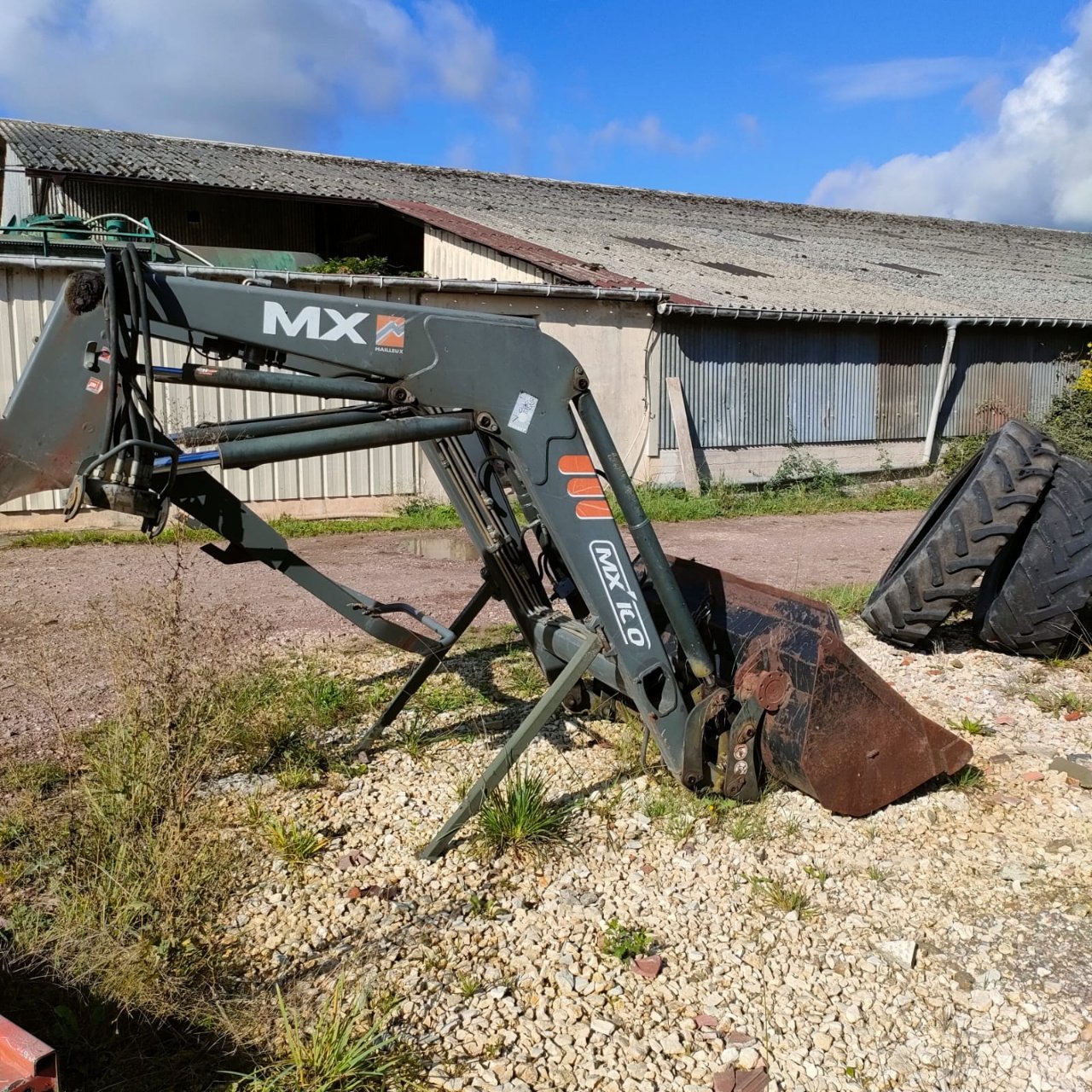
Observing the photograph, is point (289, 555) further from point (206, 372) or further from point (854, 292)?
point (854, 292)

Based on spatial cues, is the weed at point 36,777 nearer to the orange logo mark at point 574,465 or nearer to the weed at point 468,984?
the weed at point 468,984

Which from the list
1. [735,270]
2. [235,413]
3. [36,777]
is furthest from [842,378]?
[36,777]

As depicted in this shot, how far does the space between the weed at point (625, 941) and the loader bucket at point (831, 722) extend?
1025 mm

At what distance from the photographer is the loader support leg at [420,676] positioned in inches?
185

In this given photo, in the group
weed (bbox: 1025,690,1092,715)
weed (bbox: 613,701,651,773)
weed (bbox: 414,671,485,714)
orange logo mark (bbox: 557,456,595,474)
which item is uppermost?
orange logo mark (bbox: 557,456,595,474)

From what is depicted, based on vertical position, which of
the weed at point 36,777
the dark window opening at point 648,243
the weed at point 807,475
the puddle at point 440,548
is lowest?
the puddle at point 440,548

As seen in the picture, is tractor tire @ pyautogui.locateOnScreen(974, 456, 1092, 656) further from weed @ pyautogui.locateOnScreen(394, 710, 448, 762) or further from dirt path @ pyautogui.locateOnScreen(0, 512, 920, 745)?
weed @ pyautogui.locateOnScreen(394, 710, 448, 762)

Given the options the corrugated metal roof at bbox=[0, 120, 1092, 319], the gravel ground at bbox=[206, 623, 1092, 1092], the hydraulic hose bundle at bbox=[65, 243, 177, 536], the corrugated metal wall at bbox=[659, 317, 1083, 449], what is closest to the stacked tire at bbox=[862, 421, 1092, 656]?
the gravel ground at bbox=[206, 623, 1092, 1092]

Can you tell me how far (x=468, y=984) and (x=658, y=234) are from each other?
17854mm

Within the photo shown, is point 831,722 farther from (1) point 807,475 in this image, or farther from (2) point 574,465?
(1) point 807,475

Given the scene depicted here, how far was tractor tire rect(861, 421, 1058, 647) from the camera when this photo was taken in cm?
546

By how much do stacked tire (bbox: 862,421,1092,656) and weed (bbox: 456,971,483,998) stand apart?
3754 millimetres

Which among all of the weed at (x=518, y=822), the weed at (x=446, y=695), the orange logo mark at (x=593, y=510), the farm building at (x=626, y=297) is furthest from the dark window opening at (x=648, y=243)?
the weed at (x=518, y=822)

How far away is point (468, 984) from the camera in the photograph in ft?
9.96
